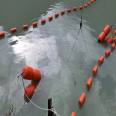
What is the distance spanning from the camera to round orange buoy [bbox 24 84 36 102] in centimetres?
1452

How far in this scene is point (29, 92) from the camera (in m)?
14.7

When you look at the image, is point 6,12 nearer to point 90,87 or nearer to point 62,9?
point 62,9

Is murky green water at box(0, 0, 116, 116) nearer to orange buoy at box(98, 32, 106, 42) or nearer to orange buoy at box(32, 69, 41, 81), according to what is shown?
orange buoy at box(98, 32, 106, 42)

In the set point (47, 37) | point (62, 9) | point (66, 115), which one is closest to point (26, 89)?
point (66, 115)

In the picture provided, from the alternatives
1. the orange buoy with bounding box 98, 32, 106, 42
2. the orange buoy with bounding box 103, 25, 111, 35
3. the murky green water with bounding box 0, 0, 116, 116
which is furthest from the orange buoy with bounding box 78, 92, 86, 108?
the orange buoy with bounding box 103, 25, 111, 35

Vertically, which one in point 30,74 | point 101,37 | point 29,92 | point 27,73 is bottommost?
point 101,37

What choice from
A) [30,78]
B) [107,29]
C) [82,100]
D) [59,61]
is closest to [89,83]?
[82,100]

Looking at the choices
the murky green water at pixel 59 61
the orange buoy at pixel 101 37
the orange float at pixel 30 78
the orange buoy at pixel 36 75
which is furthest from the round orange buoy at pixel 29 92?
the orange buoy at pixel 101 37

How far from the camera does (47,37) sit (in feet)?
69.2

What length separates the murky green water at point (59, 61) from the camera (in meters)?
14.5

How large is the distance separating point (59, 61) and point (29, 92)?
388 centimetres

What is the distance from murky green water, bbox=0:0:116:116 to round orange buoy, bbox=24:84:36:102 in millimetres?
222

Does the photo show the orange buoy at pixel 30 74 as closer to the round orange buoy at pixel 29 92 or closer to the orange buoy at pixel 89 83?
the round orange buoy at pixel 29 92

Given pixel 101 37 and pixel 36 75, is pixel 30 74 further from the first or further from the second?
pixel 101 37
